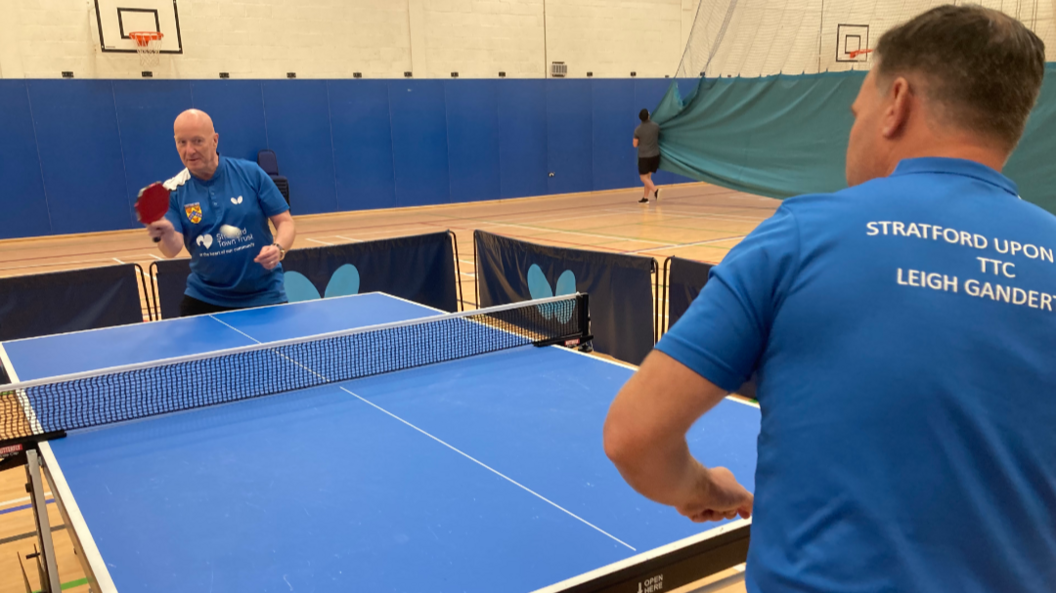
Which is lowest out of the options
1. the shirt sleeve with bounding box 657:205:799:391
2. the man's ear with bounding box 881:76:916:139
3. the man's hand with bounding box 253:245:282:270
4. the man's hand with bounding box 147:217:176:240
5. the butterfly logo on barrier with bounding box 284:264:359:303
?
the butterfly logo on barrier with bounding box 284:264:359:303

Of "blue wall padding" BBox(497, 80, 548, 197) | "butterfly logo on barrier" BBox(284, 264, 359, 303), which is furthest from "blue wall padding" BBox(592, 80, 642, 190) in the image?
"butterfly logo on barrier" BBox(284, 264, 359, 303)

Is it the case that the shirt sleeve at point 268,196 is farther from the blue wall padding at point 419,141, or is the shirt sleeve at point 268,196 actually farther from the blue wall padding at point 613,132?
the blue wall padding at point 613,132

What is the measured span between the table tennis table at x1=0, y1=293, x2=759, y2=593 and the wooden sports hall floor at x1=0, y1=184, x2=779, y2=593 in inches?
217

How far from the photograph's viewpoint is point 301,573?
1684mm

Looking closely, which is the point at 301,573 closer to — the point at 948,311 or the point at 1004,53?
the point at 948,311

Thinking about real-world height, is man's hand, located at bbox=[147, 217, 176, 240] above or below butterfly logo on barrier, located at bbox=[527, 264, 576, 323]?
above

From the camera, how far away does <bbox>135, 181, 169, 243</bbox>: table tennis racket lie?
393cm

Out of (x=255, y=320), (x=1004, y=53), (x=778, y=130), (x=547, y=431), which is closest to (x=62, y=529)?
(x=255, y=320)

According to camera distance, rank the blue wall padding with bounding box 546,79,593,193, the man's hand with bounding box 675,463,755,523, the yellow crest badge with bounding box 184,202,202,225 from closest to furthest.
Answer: the man's hand with bounding box 675,463,755,523, the yellow crest badge with bounding box 184,202,202,225, the blue wall padding with bounding box 546,79,593,193

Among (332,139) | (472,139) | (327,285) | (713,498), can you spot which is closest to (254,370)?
(713,498)

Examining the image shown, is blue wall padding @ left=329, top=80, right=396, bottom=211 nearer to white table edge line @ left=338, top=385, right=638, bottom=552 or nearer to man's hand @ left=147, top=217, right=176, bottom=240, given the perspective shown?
man's hand @ left=147, top=217, right=176, bottom=240

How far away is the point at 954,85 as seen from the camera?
37.9 inches

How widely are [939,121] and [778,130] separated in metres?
8.58

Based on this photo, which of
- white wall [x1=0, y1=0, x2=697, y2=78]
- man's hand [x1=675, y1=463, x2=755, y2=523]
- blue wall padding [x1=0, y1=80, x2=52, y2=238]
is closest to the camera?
man's hand [x1=675, y1=463, x2=755, y2=523]
